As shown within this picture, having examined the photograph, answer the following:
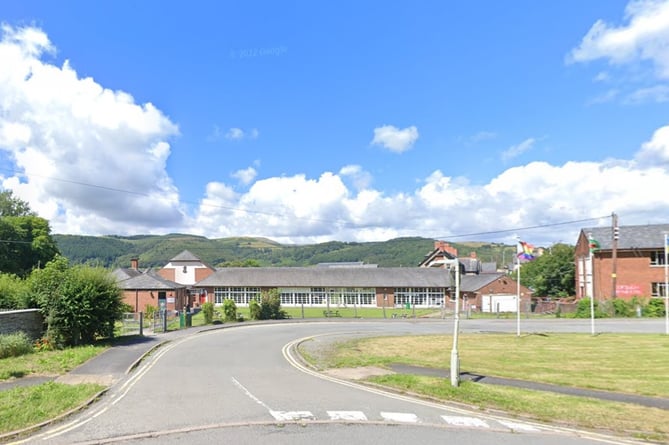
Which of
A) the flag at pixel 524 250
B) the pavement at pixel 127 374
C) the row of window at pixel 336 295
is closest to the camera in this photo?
the pavement at pixel 127 374

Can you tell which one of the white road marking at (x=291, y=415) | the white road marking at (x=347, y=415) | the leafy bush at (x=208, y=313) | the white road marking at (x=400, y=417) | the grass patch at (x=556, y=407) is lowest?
the leafy bush at (x=208, y=313)

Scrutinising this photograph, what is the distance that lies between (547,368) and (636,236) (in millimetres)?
41235

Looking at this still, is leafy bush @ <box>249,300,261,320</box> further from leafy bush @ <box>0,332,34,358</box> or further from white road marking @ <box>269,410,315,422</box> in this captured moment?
white road marking @ <box>269,410,315,422</box>

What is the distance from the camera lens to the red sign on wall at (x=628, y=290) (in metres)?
48.0

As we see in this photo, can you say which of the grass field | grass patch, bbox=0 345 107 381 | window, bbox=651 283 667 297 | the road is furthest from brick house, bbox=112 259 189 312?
window, bbox=651 283 667 297

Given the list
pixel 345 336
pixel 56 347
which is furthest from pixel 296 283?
pixel 56 347

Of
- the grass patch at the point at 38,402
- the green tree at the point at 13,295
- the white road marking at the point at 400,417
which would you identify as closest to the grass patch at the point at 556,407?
the white road marking at the point at 400,417

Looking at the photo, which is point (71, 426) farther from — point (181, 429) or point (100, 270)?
point (100, 270)

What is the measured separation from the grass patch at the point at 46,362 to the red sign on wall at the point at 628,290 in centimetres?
4917

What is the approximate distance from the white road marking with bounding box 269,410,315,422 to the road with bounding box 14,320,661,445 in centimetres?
2

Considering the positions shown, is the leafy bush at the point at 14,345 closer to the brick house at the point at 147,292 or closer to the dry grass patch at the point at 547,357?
the dry grass patch at the point at 547,357

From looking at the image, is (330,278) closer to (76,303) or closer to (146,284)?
(146,284)

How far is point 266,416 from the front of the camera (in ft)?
34.0

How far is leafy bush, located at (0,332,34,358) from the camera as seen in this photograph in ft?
59.5
